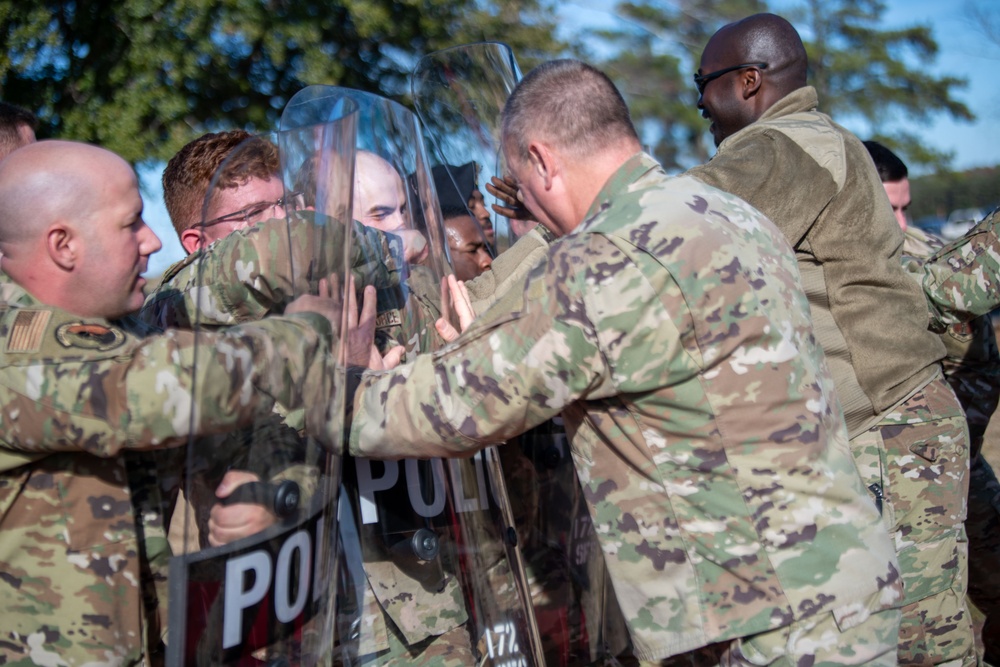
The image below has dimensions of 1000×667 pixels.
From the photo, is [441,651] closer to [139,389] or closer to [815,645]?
[815,645]

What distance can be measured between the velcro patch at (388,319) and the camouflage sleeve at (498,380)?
26cm

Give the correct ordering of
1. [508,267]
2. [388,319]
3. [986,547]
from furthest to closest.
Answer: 1. [986,547]
2. [508,267]
3. [388,319]

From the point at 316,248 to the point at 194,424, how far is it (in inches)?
18.2

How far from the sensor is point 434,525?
2340 mm

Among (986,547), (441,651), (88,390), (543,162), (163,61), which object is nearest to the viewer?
(88,390)

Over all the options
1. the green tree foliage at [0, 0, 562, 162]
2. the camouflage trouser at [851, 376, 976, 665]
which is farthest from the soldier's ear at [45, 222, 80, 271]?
the green tree foliage at [0, 0, 562, 162]

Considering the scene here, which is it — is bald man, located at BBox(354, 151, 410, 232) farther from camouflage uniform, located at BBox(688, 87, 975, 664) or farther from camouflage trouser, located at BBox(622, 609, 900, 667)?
camouflage trouser, located at BBox(622, 609, 900, 667)

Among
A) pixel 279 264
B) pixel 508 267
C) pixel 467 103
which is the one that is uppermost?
pixel 467 103

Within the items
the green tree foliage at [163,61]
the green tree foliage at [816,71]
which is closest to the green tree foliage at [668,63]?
the green tree foliage at [816,71]

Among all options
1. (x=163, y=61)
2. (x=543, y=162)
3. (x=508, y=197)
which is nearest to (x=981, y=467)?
(x=508, y=197)

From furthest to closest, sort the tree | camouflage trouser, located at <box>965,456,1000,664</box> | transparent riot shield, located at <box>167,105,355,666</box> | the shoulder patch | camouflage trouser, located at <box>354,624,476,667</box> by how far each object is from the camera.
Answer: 1. the tree
2. camouflage trouser, located at <box>965,456,1000,664</box>
3. camouflage trouser, located at <box>354,624,476,667</box>
4. the shoulder patch
5. transparent riot shield, located at <box>167,105,355,666</box>

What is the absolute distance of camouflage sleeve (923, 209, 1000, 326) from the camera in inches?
132

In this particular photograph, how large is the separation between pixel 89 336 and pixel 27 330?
12 centimetres

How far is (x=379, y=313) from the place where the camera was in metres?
2.33
